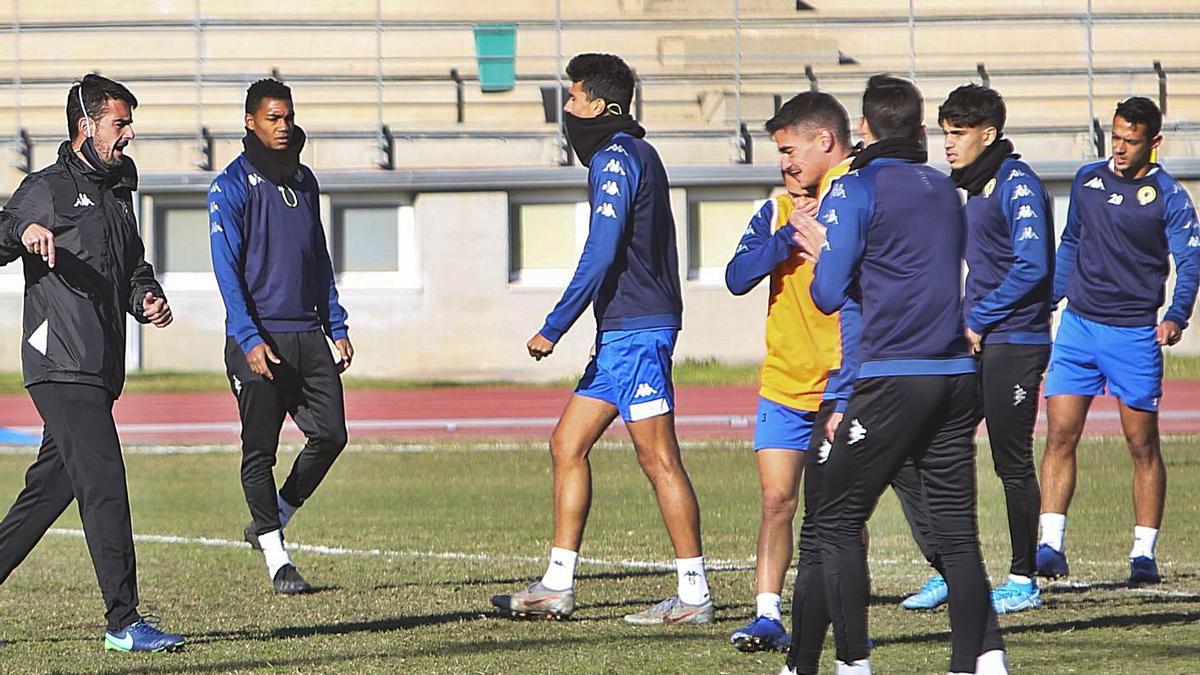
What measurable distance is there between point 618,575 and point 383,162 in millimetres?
19790

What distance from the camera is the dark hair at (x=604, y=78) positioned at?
8.02m

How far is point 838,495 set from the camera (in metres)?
5.96

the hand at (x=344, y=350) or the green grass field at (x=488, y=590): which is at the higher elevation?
the hand at (x=344, y=350)

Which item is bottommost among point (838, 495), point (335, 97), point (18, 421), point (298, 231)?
point (18, 421)

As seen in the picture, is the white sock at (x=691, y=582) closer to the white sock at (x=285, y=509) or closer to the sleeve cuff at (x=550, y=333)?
the sleeve cuff at (x=550, y=333)

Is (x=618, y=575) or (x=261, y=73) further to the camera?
(x=261, y=73)

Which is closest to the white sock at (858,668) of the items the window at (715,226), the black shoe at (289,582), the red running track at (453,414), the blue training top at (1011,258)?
the blue training top at (1011,258)

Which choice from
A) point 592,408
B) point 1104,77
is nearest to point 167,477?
point 592,408

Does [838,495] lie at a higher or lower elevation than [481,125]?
lower

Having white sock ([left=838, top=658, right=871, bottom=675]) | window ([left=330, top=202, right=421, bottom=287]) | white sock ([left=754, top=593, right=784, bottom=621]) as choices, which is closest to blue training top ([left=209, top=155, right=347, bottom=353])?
white sock ([left=754, top=593, right=784, bottom=621])

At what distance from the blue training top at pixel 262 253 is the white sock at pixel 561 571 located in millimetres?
1801

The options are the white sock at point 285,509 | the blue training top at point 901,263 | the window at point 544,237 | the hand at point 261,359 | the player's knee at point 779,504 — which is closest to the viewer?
the blue training top at point 901,263

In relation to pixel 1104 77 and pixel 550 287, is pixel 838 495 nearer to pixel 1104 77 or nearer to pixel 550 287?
pixel 550 287

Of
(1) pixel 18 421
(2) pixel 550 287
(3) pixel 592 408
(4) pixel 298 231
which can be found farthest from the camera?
(2) pixel 550 287
